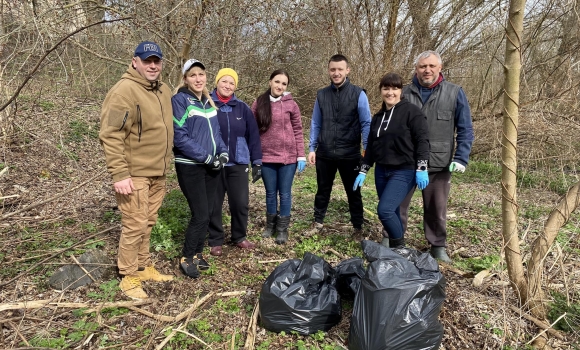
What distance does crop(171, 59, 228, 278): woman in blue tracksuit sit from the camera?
312 cm

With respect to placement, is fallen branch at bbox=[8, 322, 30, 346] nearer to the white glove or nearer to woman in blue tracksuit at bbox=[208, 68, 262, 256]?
woman in blue tracksuit at bbox=[208, 68, 262, 256]

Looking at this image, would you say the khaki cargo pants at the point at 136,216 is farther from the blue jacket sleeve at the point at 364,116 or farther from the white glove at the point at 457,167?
the white glove at the point at 457,167

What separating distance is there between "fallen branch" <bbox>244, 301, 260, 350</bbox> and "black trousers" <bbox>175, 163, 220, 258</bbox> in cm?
91

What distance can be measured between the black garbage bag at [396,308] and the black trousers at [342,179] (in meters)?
1.70

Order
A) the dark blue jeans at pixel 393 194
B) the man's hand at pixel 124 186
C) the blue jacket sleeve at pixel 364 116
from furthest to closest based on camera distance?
the blue jacket sleeve at pixel 364 116 → the dark blue jeans at pixel 393 194 → the man's hand at pixel 124 186

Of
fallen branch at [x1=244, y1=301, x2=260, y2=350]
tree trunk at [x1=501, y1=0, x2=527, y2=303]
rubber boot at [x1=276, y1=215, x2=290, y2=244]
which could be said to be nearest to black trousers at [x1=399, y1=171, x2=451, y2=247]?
tree trunk at [x1=501, y1=0, x2=527, y2=303]

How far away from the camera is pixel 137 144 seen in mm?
2805

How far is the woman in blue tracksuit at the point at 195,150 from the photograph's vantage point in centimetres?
312

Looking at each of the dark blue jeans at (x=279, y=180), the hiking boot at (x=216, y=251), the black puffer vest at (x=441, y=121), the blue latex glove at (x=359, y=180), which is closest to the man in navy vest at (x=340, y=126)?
the blue latex glove at (x=359, y=180)

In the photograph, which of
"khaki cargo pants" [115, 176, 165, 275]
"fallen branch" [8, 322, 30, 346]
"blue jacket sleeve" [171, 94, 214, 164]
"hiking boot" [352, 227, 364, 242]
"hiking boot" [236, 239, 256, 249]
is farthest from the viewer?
"hiking boot" [352, 227, 364, 242]

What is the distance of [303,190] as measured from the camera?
6.53 m

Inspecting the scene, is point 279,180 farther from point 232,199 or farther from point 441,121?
point 441,121

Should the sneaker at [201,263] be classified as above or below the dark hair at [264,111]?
below

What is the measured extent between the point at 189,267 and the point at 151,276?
1.09 feet
